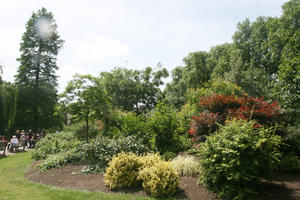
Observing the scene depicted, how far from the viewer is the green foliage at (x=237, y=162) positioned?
4359 mm

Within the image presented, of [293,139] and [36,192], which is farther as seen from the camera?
[293,139]

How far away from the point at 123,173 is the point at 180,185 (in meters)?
1.56

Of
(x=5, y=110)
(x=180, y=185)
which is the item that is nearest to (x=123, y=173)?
(x=180, y=185)

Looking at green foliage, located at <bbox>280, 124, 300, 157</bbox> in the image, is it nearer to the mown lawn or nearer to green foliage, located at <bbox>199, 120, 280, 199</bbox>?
green foliage, located at <bbox>199, 120, 280, 199</bbox>

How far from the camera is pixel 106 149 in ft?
24.9

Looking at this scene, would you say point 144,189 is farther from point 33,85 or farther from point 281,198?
point 33,85

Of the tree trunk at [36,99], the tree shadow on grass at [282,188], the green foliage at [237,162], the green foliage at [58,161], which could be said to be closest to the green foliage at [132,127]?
the green foliage at [58,161]

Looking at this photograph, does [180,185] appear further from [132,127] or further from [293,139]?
[132,127]

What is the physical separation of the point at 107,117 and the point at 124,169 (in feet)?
22.2

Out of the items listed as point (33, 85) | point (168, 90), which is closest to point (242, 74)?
point (168, 90)

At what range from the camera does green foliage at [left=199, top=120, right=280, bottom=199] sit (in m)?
4.36

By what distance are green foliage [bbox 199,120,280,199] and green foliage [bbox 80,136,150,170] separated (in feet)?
10.4

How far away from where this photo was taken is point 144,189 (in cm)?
522

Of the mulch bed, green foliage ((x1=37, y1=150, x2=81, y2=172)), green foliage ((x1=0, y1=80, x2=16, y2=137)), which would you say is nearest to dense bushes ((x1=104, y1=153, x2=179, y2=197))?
the mulch bed
